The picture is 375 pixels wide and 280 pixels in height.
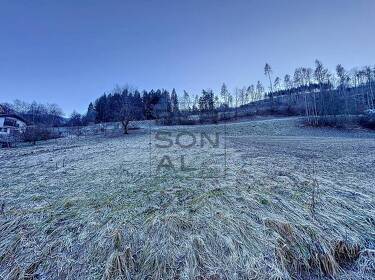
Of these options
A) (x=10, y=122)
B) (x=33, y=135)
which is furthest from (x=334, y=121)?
(x=10, y=122)

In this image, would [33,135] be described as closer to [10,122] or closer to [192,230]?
[10,122]

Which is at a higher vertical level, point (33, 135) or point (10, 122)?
point (10, 122)

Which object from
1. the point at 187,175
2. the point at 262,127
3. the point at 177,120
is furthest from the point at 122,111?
the point at 187,175

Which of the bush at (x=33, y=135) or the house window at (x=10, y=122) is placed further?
the house window at (x=10, y=122)

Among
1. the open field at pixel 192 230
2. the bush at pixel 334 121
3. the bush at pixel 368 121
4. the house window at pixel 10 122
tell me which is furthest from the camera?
the house window at pixel 10 122

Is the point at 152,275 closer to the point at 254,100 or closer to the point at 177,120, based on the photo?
the point at 177,120

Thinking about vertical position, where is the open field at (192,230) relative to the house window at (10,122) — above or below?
below

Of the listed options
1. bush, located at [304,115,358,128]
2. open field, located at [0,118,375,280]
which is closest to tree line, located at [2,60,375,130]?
bush, located at [304,115,358,128]

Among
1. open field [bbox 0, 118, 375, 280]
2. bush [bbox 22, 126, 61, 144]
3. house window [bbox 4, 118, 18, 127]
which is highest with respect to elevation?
house window [bbox 4, 118, 18, 127]

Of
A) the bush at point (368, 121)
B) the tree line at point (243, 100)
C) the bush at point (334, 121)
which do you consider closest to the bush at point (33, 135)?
the tree line at point (243, 100)

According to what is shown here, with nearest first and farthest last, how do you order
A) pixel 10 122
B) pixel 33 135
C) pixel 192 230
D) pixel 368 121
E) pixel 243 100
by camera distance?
pixel 192 230, pixel 33 135, pixel 368 121, pixel 10 122, pixel 243 100

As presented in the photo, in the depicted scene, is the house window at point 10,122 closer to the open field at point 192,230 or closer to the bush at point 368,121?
the open field at point 192,230

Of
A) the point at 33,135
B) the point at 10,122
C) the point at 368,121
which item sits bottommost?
the point at 368,121

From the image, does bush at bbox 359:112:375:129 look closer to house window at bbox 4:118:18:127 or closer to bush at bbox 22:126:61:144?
bush at bbox 22:126:61:144
